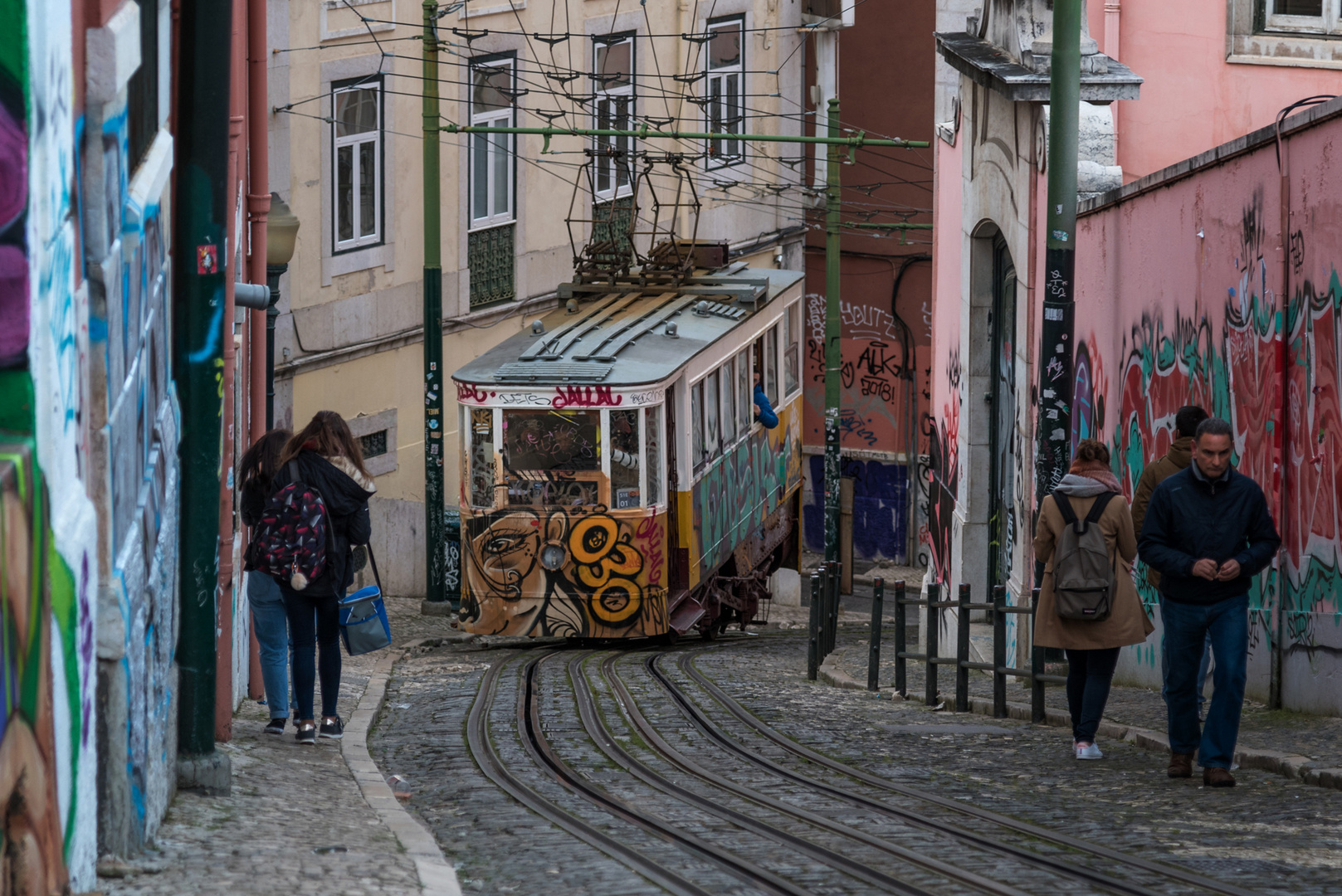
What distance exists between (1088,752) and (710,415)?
9.68 m

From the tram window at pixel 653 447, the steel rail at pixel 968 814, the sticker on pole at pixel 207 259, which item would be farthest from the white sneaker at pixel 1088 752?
the tram window at pixel 653 447

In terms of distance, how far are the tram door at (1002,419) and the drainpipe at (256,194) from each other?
6662mm

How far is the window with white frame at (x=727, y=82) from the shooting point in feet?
106

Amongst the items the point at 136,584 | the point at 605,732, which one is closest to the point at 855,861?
the point at 136,584

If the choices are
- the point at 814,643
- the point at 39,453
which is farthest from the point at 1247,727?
the point at 39,453

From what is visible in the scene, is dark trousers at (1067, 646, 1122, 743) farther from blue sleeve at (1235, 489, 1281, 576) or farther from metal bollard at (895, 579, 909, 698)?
metal bollard at (895, 579, 909, 698)

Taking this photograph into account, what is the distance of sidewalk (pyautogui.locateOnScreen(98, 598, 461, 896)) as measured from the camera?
5.55 meters

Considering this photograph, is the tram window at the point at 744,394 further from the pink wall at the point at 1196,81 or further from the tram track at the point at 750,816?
the tram track at the point at 750,816

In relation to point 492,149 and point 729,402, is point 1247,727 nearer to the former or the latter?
point 729,402

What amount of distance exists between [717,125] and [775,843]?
88.1 feet

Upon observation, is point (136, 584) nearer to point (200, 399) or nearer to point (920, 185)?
point (200, 399)

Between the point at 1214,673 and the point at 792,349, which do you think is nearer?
the point at 1214,673

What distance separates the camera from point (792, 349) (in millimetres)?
22562

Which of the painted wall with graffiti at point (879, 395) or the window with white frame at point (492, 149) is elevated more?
the window with white frame at point (492, 149)
